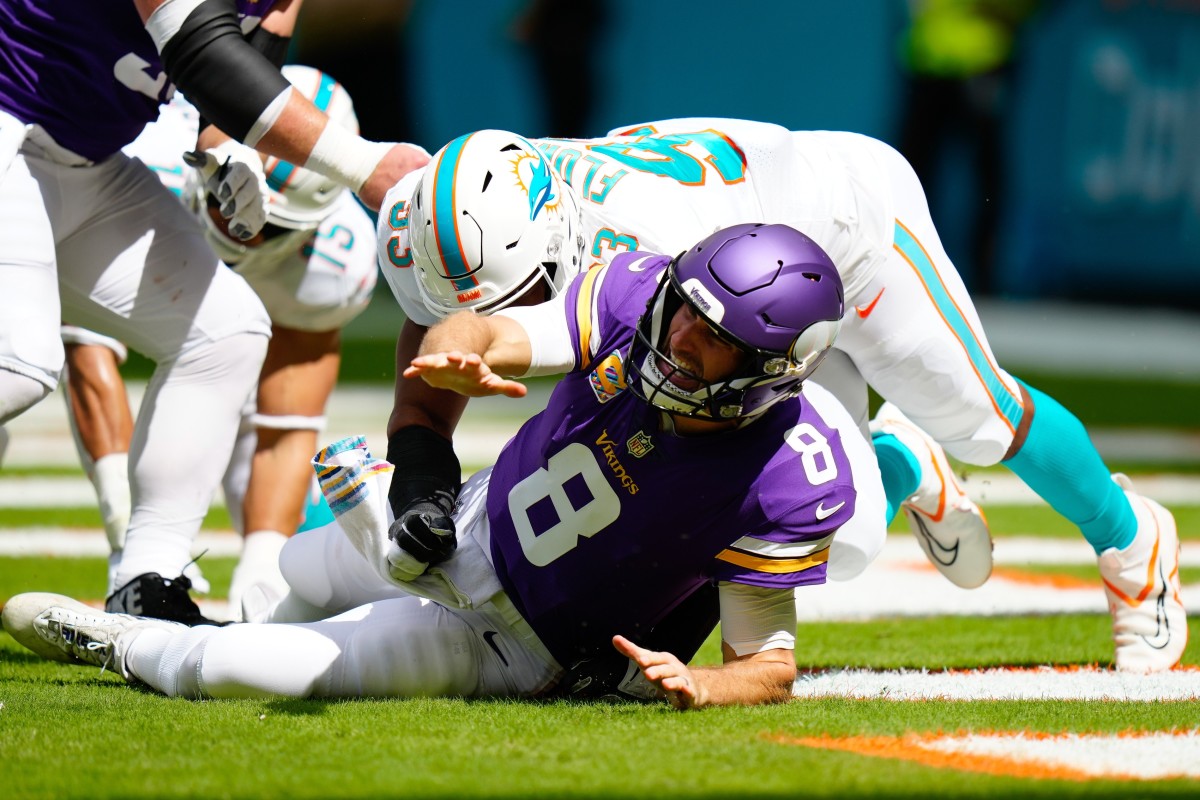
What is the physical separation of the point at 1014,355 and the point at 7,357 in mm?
11264

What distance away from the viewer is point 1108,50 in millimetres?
14742

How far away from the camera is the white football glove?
388 centimetres

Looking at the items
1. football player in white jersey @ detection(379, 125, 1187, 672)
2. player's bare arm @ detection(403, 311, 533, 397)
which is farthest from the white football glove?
player's bare arm @ detection(403, 311, 533, 397)

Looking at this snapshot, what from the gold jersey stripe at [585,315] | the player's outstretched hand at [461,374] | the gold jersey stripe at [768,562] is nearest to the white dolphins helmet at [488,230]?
the gold jersey stripe at [585,315]

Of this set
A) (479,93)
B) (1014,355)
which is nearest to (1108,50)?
(1014,355)

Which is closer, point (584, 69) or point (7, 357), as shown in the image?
point (7, 357)

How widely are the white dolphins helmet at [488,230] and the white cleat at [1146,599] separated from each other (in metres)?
1.75

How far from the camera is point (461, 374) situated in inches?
96.5

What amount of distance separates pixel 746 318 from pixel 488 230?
0.68m

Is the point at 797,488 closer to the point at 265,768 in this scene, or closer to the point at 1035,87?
the point at 265,768

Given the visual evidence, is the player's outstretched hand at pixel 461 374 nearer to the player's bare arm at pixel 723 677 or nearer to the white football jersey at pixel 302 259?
the player's bare arm at pixel 723 677

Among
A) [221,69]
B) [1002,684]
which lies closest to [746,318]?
[1002,684]

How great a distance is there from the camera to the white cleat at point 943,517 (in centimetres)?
420

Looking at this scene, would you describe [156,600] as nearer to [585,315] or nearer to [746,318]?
[585,315]
